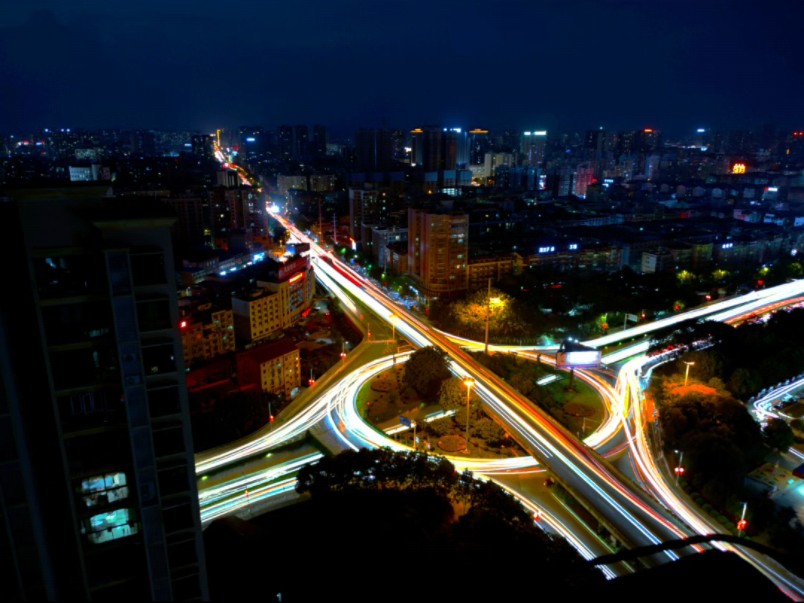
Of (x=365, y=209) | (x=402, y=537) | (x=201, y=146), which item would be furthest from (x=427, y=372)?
(x=201, y=146)

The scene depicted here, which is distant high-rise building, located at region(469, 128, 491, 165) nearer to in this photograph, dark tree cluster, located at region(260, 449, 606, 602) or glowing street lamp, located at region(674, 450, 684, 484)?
glowing street lamp, located at region(674, 450, 684, 484)

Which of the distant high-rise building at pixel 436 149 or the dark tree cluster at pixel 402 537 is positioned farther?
the distant high-rise building at pixel 436 149

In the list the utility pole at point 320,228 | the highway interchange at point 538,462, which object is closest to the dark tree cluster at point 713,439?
the highway interchange at point 538,462

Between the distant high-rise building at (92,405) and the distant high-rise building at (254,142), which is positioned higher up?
the distant high-rise building at (254,142)

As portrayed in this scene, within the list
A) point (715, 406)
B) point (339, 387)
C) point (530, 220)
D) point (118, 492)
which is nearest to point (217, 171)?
point (530, 220)

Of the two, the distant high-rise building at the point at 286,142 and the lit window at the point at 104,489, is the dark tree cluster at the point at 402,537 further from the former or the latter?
the distant high-rise building at the point at 286,142

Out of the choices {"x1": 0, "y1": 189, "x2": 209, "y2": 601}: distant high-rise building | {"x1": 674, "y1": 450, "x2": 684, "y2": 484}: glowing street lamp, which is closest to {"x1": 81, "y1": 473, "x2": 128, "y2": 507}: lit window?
{"x1": 0, "y1": 189, "x2": 209, "y2": 601}: distant high-rise building

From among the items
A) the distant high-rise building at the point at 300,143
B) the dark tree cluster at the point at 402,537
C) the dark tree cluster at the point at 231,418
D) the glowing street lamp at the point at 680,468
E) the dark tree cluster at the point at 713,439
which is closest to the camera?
the dark tree cluster at the point at 402,537

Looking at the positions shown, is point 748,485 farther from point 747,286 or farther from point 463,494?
point 747,286
